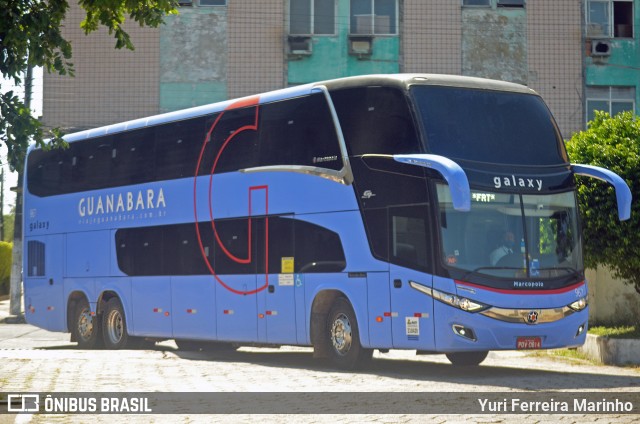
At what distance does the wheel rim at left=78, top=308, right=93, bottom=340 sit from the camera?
24906 millimetres

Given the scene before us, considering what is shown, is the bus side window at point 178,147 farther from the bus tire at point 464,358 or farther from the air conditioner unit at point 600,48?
the air conditioner unit at point 600,48

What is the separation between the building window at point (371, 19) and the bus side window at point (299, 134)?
2055 centimetres

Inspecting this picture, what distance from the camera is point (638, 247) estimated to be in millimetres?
18859

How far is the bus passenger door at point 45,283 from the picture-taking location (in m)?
25.8

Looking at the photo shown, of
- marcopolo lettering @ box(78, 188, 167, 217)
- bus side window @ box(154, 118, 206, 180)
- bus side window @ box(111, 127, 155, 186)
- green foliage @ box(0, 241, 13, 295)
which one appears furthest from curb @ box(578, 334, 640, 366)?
green foliage @ box(0, 241, 13, 295)

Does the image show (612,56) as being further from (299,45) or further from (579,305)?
(579,305)

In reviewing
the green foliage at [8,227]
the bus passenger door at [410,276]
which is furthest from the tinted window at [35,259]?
the green foliage at [8,227]

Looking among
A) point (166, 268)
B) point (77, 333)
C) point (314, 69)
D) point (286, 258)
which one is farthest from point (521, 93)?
point (314, 69)

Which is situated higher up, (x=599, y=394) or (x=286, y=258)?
(x=286, y=258)

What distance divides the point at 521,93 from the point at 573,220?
204 centimetres

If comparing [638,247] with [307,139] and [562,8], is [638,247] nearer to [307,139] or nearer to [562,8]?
[307,139]

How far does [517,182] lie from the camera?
1702cm

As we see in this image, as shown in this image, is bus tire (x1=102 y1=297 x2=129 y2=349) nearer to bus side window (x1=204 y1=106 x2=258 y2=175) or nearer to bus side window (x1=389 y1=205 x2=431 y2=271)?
bus side window (x1=204 y1=106 x2=258 y2=175)

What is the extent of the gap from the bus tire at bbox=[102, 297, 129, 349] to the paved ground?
202 centimetres
